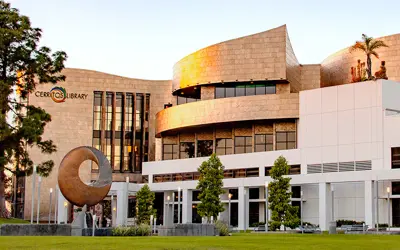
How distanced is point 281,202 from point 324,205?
6.92m

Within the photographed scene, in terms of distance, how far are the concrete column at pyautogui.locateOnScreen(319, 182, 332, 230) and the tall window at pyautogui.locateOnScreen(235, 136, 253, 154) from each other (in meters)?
18.7

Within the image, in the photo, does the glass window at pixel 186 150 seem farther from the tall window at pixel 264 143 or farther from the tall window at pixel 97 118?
the tall window at pixel 97 118

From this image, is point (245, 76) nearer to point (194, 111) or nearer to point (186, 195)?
point (194, 111)

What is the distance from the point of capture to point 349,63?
83125 millimetres

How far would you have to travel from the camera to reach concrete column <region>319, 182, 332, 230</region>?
2483 inches

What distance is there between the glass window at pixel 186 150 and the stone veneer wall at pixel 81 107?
7.62 meters

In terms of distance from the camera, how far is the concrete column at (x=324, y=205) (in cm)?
6306

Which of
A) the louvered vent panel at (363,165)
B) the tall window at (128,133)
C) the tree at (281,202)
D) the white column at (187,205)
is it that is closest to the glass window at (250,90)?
the white column at (187,205)

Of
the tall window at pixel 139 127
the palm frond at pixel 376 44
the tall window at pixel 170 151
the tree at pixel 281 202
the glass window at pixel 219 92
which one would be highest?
the palm frond at pixel 376 44

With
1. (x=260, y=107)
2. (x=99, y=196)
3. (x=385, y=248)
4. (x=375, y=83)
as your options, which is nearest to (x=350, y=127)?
(x=375, y=83)

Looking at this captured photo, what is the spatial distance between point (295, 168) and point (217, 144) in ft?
52.5

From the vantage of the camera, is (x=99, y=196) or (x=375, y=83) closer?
(x=99, y=196)

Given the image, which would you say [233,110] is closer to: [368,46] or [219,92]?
[219,92]

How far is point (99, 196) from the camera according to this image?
4031 cm
